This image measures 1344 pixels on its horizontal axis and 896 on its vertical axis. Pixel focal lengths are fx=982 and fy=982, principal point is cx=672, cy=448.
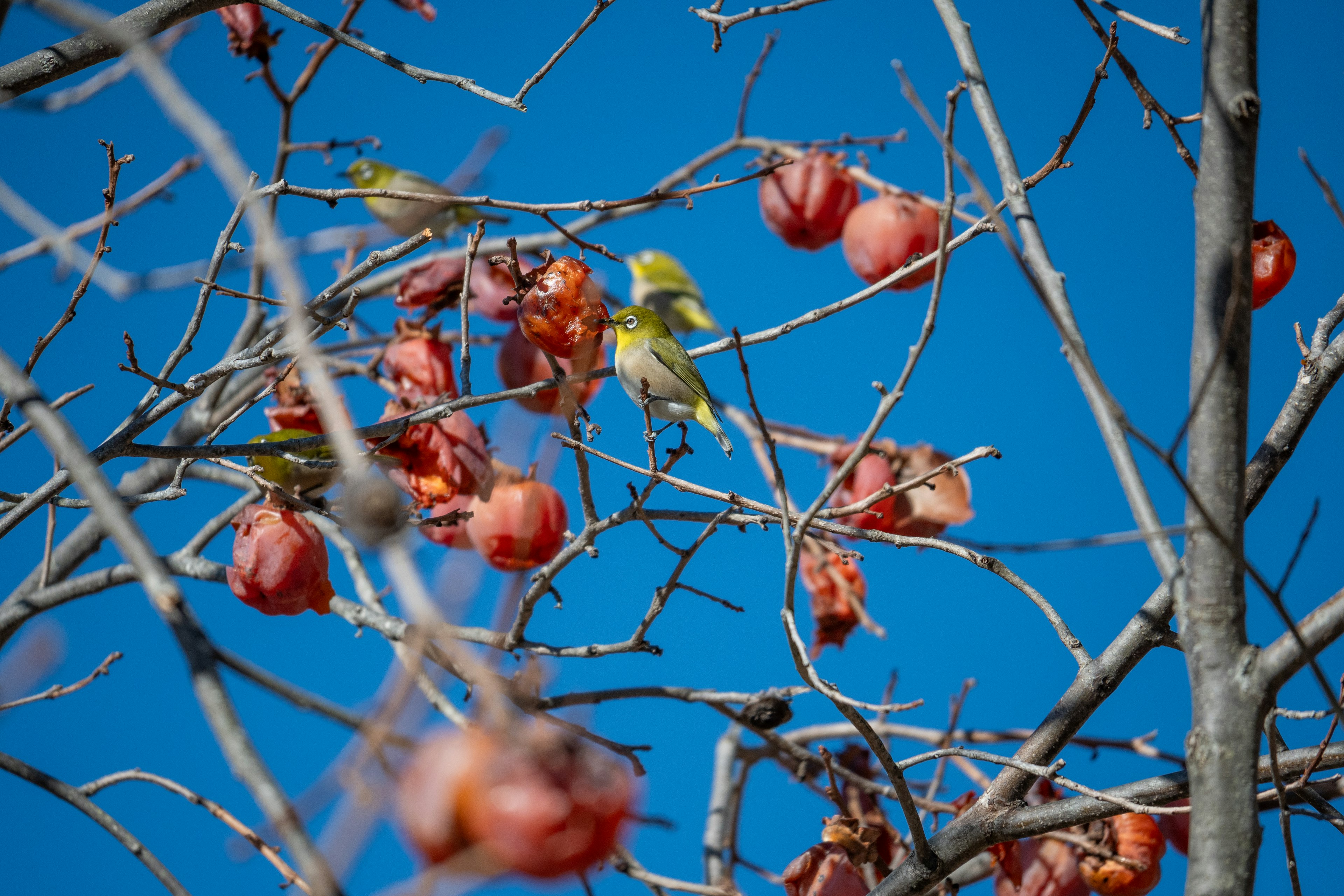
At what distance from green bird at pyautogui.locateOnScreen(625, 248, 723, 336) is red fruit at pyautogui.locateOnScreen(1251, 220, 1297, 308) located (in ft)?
7.69

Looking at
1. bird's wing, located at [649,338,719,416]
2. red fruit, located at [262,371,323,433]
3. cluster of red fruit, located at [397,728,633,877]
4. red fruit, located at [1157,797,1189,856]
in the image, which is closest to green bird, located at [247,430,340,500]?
red fruit, located at [262,371,323,433]

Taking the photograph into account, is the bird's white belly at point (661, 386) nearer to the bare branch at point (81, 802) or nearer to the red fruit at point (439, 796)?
the bare branch at point (81, 802)

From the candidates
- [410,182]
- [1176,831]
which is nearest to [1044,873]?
[1176,831]

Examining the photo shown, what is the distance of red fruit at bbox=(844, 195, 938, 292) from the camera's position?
2.19 m

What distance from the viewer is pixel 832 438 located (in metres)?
2.32

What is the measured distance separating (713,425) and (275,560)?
786 mm

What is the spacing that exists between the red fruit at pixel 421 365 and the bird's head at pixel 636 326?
31cm

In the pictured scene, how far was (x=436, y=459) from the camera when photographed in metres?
1.56

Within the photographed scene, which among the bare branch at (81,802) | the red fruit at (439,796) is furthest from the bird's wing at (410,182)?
the red fruit at (439,796)

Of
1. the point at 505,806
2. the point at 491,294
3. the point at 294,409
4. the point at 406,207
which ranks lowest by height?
the point at 505,806

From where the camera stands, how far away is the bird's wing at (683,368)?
1.72m

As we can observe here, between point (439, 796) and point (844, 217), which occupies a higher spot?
point (844, 217)

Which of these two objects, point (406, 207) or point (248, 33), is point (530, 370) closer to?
point (248, 33)

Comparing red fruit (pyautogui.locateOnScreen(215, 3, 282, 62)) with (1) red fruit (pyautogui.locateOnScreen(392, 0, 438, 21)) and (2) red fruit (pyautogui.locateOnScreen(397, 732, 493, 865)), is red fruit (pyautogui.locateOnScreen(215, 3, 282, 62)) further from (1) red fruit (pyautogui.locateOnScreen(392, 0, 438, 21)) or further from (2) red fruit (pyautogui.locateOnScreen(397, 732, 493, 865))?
(2) red fruit (pyautogui.locateOnScreen(397, 732, 493, 865))
